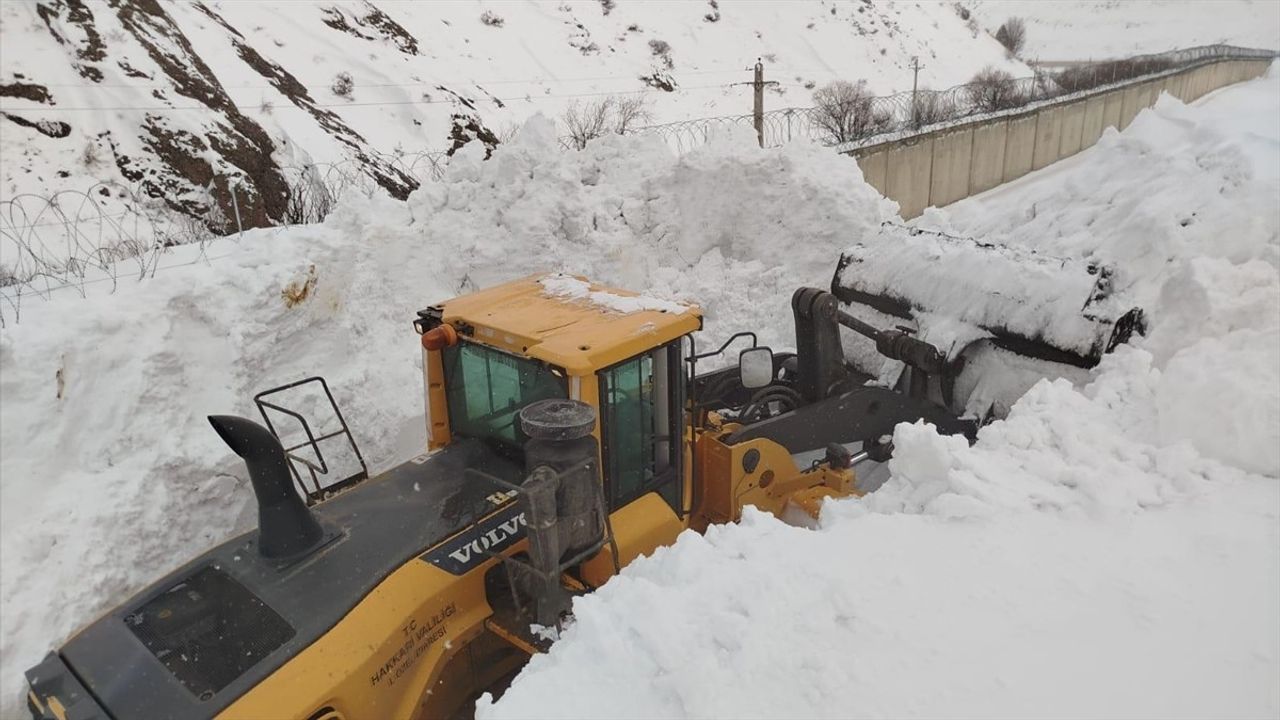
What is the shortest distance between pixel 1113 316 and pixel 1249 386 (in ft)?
4.73

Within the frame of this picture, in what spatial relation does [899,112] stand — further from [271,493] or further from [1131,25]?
[1131,25]

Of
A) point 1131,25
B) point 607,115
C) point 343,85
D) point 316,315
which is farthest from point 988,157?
point 1131,25

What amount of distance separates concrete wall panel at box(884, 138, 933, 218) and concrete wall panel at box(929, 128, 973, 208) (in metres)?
0.28

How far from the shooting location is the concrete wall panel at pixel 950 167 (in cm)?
1561

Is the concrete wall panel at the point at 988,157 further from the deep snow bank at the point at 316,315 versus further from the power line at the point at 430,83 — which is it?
the power line at the point at 430,83

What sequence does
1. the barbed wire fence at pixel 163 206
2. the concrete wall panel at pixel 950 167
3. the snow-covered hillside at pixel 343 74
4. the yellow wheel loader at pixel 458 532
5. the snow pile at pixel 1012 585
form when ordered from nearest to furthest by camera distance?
1. the snow pile at pixel 1012 585
2. the yellow wheel loader at pixel 458 532
3. the barbed wire fence at pixel 163 206
4. the snow-covered hillside at pixel 343 74
5. the concrete wall panel at pixel 950 167

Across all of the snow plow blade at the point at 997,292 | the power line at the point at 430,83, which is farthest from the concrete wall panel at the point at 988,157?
the power line at the point at 430,83

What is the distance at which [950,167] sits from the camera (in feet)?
52.7

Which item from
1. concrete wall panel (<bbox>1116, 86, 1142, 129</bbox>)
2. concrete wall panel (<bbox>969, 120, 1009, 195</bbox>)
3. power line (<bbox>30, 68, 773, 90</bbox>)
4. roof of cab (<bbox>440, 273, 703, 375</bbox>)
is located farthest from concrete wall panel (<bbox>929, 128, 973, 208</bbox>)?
roof of cab (<bbox>440, 273, 703, 375</bbox>)

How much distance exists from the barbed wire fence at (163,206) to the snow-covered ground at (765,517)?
2.01 feet

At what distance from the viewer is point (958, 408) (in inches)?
251

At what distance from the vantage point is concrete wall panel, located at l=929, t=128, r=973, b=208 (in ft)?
51.2

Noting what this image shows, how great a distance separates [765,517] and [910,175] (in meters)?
12.8

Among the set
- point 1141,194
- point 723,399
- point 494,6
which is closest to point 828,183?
point 1141,194
